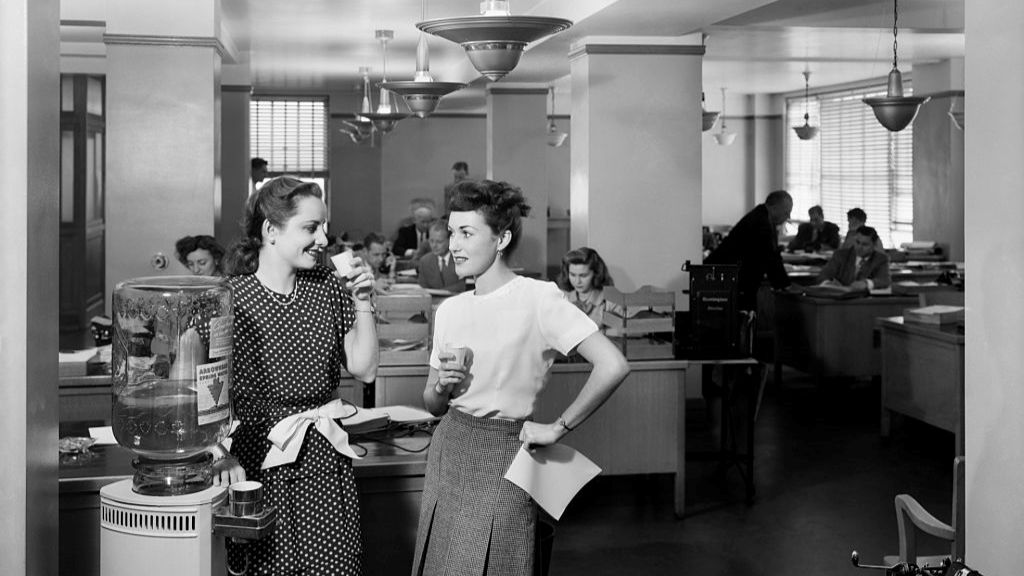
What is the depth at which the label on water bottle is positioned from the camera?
249 cm

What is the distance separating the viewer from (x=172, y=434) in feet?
8.18

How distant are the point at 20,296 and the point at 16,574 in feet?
1.83

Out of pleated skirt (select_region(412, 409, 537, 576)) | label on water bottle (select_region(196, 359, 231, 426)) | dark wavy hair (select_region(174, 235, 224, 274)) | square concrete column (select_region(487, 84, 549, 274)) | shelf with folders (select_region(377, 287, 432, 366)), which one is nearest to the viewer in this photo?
label on water bottle (select_region(196, 359, 231, 426))

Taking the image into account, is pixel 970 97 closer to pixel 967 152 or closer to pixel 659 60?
pixel 967 152

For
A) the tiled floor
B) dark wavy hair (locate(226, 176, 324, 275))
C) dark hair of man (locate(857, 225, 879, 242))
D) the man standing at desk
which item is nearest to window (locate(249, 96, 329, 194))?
dark hair of man (locate(857, 225, 879, 242))

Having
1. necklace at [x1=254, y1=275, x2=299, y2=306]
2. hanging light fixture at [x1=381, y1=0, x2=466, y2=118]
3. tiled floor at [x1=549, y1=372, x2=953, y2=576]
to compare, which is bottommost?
tiled floor at [x1=549, y1=372, x2=953, y2=576]

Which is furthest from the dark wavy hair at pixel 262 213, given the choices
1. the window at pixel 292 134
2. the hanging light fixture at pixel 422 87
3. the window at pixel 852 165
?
the window at pixel 292 134

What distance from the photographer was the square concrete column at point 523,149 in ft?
42.5

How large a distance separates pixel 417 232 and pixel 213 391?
953 cm

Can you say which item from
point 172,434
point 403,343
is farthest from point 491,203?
point 403,343

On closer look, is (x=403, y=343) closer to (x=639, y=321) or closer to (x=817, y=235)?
(x=639, y=321)

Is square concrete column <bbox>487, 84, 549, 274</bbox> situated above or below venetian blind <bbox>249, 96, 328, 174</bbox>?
below

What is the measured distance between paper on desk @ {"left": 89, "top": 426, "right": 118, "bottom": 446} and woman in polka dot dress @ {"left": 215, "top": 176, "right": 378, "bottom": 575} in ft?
2.04

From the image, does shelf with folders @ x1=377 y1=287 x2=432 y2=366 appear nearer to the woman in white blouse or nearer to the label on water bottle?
the woman in white blouse
